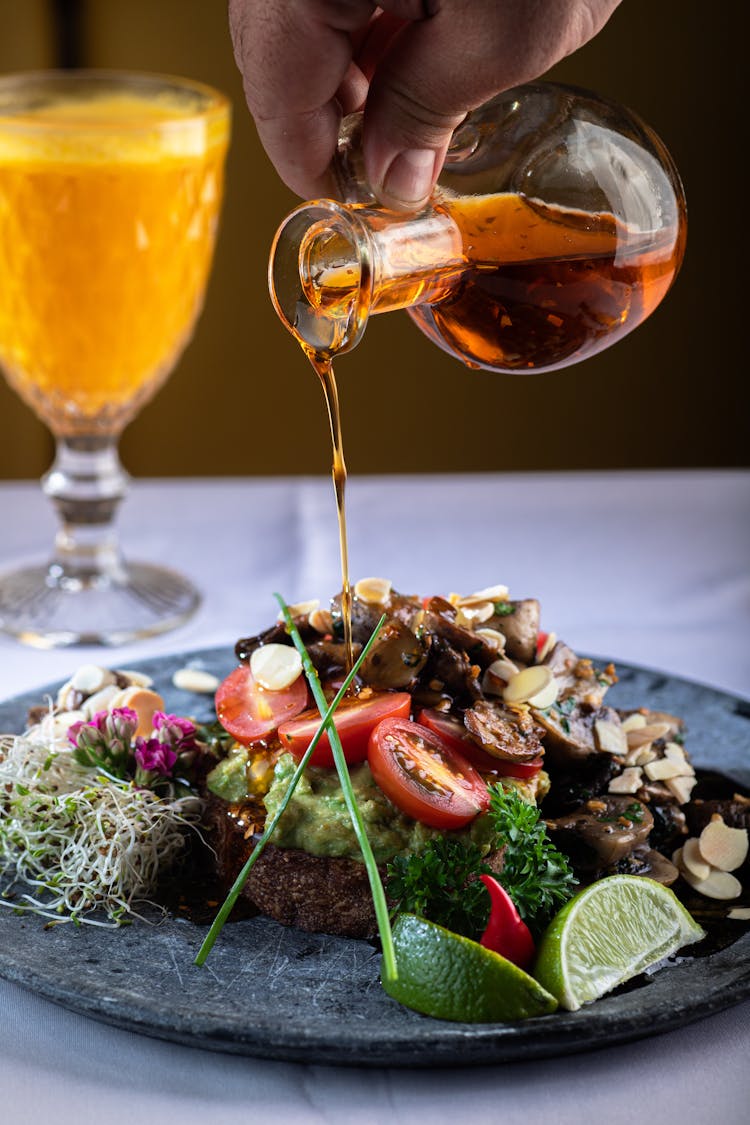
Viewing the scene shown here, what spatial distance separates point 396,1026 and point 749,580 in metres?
2.43

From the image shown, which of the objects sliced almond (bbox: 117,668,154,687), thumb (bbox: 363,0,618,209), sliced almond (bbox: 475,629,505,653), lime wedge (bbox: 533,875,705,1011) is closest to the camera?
lime wedge (bbox: 533,875,705,1011)

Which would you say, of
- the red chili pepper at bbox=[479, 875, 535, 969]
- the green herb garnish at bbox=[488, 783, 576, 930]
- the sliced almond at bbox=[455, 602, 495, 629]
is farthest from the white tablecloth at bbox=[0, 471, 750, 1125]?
the sliced almond at bbox=[455, 602, 495, 629]

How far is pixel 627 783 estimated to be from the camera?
232cm

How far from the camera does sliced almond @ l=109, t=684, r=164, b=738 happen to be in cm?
253

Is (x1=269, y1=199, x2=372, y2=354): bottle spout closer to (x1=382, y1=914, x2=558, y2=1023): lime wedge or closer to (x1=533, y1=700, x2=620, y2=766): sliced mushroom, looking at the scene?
(x1=533, y1=700, x2=620, y2=766): sliced mushroom

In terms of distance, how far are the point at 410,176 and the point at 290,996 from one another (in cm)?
116

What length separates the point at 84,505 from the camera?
3758mm

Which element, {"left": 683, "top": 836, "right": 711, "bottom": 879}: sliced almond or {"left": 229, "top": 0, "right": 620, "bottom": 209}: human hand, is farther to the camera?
{"left": 683, "top": 836, "right": 711, "bottom": 879}: sliced almond

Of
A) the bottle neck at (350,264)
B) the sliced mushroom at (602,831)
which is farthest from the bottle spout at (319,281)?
the sliced mushroom at (602,831)

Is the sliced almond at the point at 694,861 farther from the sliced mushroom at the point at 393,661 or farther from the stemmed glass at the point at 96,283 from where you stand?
the stemmed glass at the point at 96,283

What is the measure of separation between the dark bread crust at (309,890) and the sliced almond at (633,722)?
67 cm

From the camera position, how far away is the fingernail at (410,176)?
2.04m

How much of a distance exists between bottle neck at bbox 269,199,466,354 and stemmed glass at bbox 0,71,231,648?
5.02ft

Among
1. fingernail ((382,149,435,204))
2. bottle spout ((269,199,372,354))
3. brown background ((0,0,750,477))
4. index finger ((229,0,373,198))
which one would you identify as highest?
index finger ((229,0,373,198))
